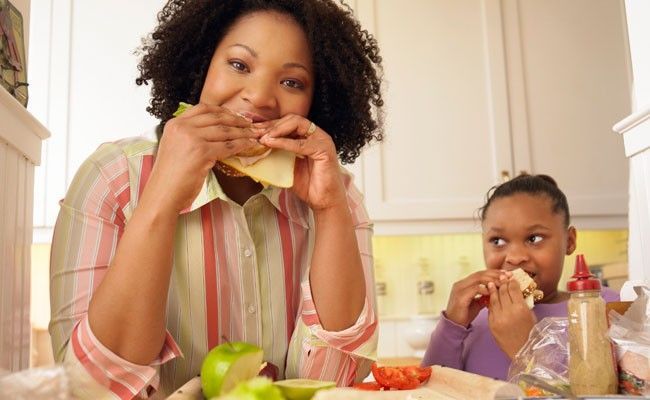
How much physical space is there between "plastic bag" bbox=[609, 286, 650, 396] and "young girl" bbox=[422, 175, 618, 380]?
377mm

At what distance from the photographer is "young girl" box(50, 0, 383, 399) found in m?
0.87

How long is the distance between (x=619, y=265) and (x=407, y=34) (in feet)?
4.32

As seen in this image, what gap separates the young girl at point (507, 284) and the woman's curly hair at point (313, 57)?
15.6 inches

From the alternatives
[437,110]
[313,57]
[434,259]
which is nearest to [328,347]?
[313,57]

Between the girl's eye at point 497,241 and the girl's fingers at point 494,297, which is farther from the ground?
the girl's eye at point 497,241

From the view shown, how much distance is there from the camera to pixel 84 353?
33.3 inches

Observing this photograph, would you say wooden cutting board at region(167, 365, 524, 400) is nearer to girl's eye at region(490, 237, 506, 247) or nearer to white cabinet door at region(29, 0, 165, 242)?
girl's eye at region(490, 237, 506, 247)

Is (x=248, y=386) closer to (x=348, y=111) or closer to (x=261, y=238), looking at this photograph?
(x=261, y=238)

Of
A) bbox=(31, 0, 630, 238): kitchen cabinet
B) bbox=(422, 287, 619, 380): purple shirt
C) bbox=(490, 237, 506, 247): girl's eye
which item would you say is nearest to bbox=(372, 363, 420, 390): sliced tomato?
bbox=(422, 287, 619, 380): purple shirt

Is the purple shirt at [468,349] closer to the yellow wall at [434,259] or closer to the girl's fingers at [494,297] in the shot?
the girl's fingers at [494,297]

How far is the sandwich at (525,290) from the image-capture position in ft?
4.62

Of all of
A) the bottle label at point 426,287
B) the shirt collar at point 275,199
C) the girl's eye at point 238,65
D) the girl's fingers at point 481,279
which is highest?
the girl's eye at point 238,65

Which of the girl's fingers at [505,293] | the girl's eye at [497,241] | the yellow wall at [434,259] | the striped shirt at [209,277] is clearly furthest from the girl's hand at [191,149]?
the yellow wall at [434,259]

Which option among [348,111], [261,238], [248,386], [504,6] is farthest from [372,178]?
[248,386]
